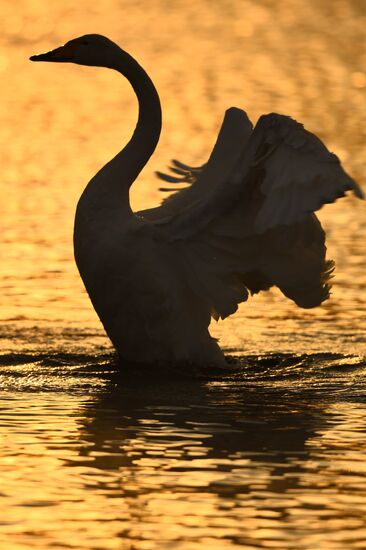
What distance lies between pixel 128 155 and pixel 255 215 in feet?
4.46

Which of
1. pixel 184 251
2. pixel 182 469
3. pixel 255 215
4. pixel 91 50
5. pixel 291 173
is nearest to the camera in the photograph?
pixel 182 469

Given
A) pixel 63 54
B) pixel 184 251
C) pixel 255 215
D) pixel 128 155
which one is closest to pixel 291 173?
pixel 255 215

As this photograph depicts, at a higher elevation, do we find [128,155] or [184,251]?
[128,155]

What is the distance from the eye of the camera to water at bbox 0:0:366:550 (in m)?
7.98

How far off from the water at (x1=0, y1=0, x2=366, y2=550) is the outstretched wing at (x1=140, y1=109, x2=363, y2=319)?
26.1 inches

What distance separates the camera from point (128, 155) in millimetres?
11797

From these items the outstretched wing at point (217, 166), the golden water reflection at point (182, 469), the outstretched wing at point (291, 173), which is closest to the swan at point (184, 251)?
the outstretched wing at point (217, 166)

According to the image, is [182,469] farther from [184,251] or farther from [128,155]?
[128,155]

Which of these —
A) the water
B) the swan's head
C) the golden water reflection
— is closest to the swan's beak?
the swan's head

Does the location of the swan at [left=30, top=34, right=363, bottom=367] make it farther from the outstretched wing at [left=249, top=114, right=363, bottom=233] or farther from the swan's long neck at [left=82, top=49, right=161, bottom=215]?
the outstretched wing at [left=249, top=114, right=363, bottom=233]

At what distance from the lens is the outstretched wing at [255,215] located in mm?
10016

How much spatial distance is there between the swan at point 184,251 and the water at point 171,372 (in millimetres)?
352

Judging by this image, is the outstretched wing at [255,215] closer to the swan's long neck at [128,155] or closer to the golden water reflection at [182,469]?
the swan's long neck at [128,155]

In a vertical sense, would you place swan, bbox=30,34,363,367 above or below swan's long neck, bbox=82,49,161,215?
below
